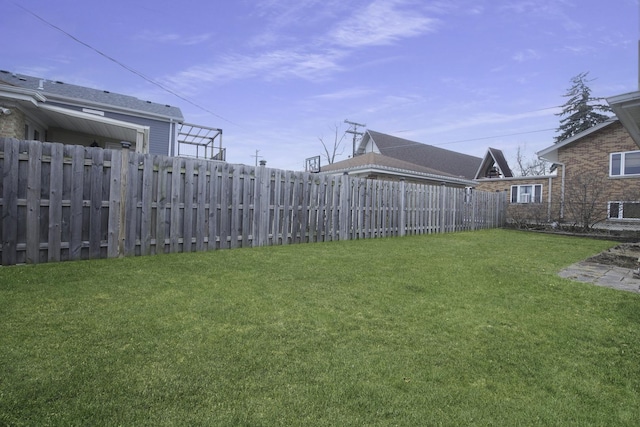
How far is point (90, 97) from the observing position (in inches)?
724

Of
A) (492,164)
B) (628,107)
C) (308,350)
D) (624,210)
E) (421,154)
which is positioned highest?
(421,154)

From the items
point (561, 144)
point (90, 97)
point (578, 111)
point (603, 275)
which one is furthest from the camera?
point (578, 111)

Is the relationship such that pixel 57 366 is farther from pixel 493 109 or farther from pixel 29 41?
pixel 493 109

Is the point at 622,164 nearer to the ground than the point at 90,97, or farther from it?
nearer to the ground

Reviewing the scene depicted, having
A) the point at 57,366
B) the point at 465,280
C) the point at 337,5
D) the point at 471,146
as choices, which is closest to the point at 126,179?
the point at 57,366

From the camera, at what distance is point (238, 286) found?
4.07 meters

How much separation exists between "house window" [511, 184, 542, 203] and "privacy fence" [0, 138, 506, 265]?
17.0 metres

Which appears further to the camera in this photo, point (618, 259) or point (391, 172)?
point (391, 172)

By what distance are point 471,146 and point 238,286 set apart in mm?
34527

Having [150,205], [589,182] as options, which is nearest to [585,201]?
[589,182]

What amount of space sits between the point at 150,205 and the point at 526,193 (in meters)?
23.0

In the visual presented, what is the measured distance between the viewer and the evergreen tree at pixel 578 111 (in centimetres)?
3750

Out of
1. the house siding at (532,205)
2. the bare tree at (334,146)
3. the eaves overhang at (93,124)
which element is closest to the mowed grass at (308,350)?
the eaves overhang at (93,124)

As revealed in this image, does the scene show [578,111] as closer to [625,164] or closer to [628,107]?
[625,164]
